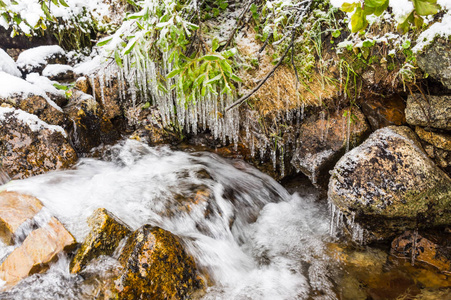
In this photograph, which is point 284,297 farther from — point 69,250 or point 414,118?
point 414,118

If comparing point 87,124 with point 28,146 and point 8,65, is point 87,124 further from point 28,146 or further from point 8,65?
point 8,65

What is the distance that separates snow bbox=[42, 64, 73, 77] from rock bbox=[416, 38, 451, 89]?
203 inches

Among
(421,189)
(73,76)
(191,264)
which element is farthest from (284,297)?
(73,76)

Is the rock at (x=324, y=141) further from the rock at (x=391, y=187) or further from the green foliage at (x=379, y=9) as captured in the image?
the green foliage at (x=379, y=9)

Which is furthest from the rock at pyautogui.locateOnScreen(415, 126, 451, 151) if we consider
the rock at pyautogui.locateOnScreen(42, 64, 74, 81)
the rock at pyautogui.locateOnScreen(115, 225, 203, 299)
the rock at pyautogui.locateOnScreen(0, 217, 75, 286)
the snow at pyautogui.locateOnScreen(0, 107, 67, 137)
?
the rock at pyautogui.locateOnScreen(42, 64, 74, 81)

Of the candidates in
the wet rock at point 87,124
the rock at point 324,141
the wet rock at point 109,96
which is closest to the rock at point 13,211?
the wet rock at point 87,124

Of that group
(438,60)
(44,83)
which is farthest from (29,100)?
(438,60)

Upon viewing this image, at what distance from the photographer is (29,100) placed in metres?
3.93

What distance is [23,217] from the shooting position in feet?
8.82

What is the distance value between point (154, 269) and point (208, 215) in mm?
1075

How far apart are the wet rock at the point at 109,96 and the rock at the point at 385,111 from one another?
3.67 metres

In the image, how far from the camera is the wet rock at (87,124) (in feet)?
13.5

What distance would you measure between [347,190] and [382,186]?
32 cm

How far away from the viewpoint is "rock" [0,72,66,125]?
12.7 feet
